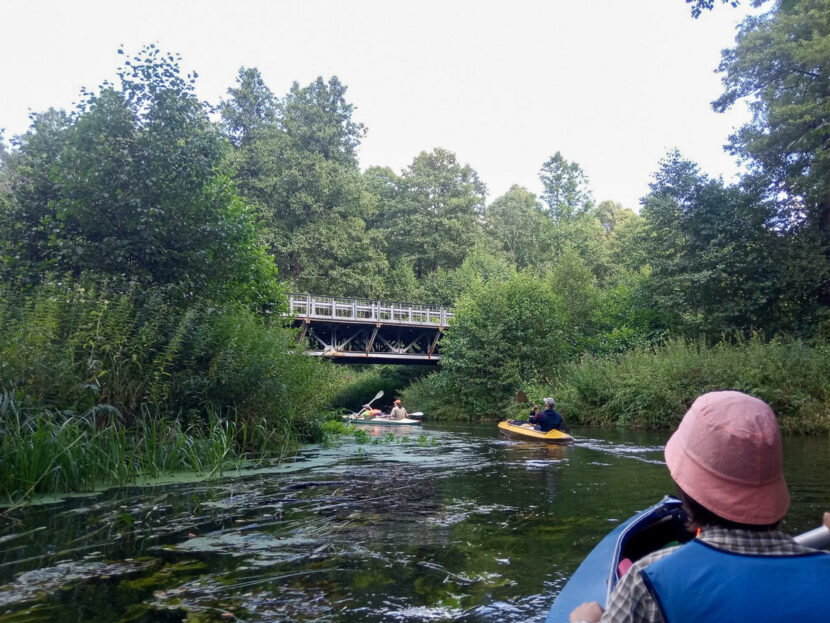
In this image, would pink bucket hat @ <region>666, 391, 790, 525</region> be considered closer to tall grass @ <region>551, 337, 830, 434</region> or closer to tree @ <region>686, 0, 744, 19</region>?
tree @ <region>686, 0, 744, 19</region>

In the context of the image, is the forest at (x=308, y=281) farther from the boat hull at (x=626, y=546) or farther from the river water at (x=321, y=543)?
the boat hull at (x=626, y=546)

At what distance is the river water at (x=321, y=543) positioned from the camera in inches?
151

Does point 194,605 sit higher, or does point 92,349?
point 92,349

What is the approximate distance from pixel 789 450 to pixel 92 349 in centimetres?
1219

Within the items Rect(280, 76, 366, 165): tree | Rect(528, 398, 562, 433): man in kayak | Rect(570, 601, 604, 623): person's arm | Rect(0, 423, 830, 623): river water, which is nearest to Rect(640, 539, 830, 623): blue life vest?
Rect(570, 601, 604, 623): person's arm

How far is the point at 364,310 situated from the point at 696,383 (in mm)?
19961

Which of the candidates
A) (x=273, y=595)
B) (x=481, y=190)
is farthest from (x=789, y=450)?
(x=481, y=190)

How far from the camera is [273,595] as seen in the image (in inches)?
158

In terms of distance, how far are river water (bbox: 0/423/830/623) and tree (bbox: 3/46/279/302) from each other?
178 inches

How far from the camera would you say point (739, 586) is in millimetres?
1555

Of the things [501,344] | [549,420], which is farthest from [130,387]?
[501,344]

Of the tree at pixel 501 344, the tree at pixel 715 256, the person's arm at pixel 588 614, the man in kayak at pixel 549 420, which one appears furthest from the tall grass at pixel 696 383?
the person's arm at pixel 588 614

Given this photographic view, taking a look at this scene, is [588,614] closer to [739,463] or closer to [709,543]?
[709,543]

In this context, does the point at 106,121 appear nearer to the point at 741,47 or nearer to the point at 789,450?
the point at 789,450
